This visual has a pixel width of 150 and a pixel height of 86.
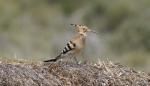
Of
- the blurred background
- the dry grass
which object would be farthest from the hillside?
the blurred background

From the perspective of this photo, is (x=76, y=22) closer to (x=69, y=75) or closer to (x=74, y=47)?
(x=74, y=47)

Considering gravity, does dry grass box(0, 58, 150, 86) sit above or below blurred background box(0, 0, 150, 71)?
below

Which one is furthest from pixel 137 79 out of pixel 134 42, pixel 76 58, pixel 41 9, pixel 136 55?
pixel 41 9

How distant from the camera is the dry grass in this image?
11438 millimetres

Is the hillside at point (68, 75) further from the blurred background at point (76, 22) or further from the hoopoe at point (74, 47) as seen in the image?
the blurred background at point (76, 22)

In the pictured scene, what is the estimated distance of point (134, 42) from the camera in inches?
1122

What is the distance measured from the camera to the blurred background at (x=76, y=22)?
26958mm

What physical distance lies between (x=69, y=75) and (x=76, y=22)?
20.0 meters

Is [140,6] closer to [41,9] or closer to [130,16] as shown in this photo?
[130,16]

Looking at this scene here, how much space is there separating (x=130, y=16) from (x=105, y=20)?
102cm

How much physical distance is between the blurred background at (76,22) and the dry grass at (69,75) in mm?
10997

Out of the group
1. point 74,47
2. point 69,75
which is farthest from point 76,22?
point 69,75

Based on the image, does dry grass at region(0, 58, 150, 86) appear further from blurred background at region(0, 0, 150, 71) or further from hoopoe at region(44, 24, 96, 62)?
blurred background at region(0, 0, 150, 71)

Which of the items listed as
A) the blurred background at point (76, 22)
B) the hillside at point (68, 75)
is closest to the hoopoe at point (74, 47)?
the hillside at point (68, 75)
